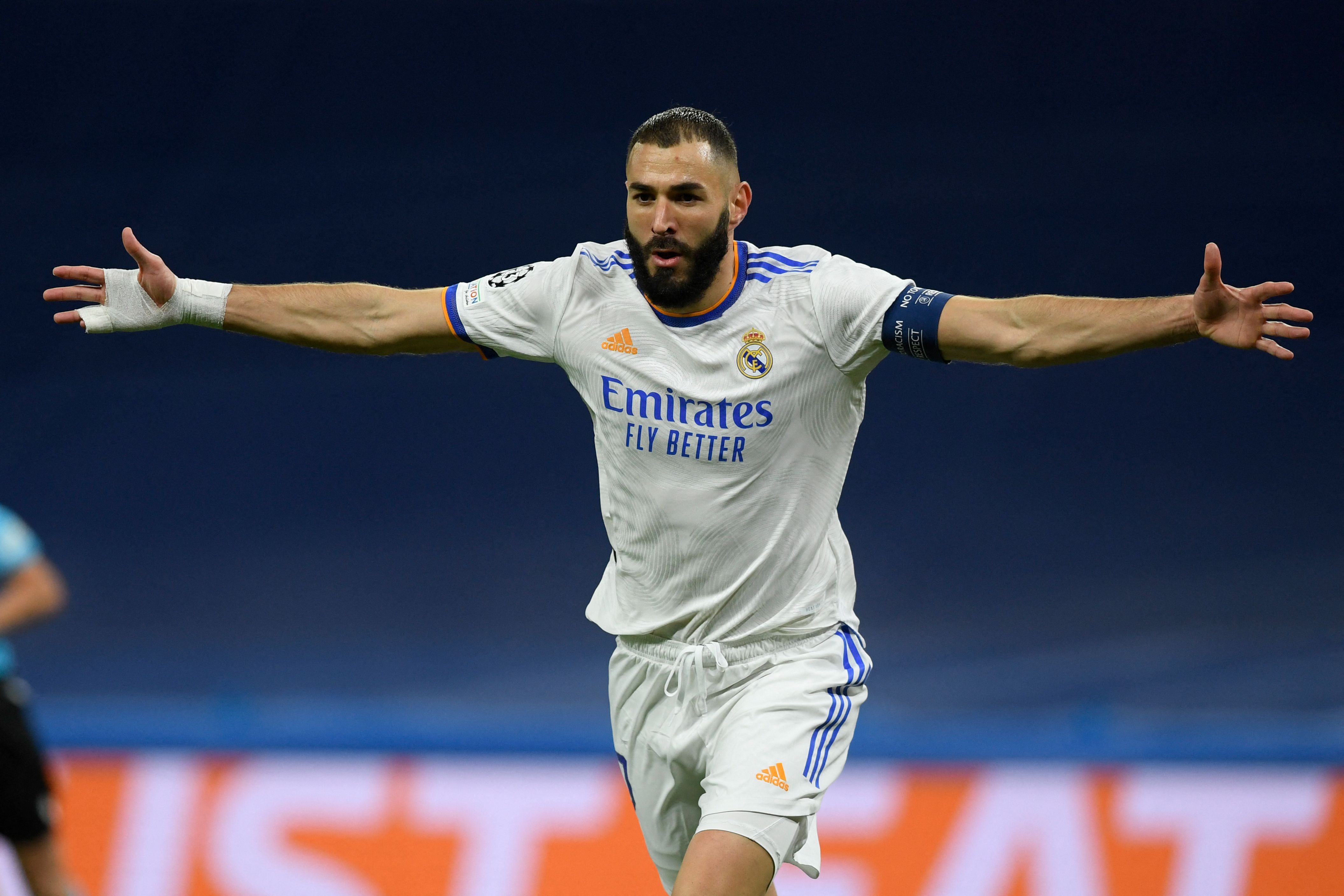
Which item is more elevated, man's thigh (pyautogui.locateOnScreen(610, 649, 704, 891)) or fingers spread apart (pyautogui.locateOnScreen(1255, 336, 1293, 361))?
fingers spread apart (pyautogui.locateOnScreen(1255, 336, 1293, 361))

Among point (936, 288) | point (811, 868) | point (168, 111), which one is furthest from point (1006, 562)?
point (168, 111)

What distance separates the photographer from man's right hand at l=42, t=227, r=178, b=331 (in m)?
4.02

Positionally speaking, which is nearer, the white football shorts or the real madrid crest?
the white football shorts

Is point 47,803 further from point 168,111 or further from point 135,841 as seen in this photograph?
point 168,111

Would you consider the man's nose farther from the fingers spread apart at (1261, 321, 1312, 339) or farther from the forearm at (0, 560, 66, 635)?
the forearm at (0, 560, 66, 635)

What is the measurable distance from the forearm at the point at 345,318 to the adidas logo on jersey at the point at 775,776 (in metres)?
1.37

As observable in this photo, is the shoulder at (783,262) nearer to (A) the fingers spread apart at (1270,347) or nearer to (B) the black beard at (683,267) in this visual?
(B) the black beard at (683,267)

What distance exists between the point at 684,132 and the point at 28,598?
2.27 m

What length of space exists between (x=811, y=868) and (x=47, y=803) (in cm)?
254

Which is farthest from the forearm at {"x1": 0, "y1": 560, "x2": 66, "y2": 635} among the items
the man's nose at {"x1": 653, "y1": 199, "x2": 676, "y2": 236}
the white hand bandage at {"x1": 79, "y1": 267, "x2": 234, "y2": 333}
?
the man's nose at {"x1": 653, "y1": 199, "x2": 676, "y2": 236}

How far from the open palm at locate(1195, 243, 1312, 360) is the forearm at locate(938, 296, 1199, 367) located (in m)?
0.04

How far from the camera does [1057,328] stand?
3.49 m

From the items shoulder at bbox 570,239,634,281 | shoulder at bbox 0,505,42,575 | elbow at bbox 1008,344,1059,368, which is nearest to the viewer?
elbow at bbox 1008,344,1059,368


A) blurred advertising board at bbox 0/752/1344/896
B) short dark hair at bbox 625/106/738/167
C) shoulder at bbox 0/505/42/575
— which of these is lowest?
blurred advertising board at bbox 0/752/1344/896
